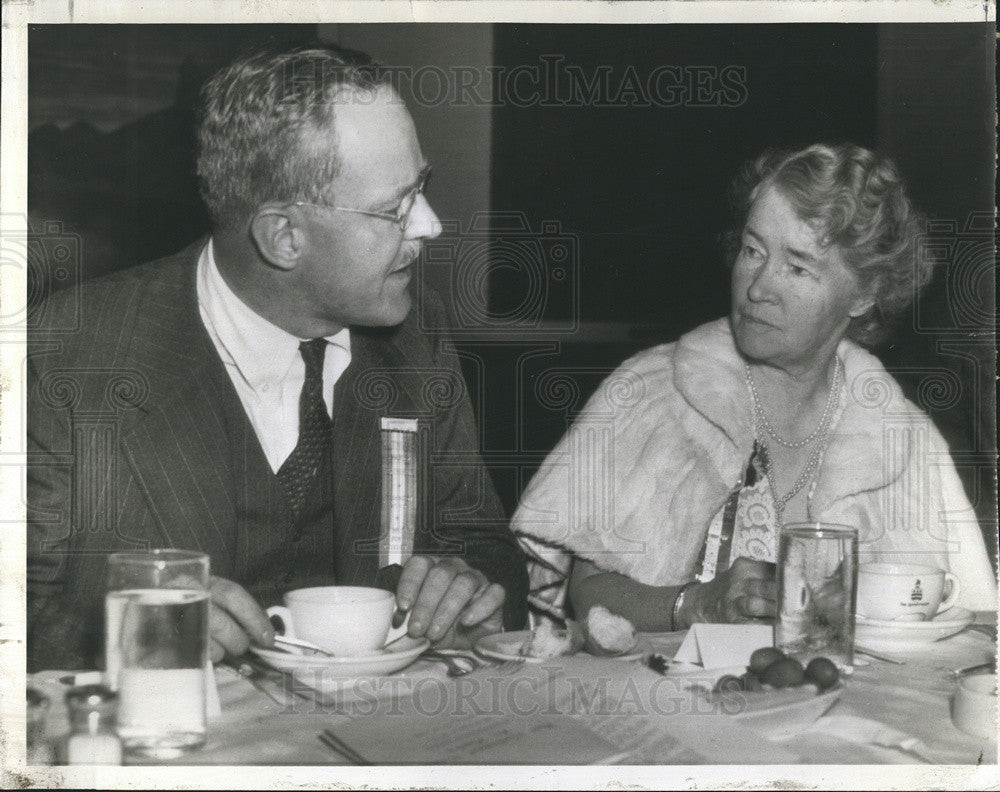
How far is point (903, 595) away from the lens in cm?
142

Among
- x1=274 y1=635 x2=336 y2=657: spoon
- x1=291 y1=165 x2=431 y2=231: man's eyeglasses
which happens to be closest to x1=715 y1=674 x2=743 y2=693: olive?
x1=274 y1=635 x2=336 y2=657: spoon

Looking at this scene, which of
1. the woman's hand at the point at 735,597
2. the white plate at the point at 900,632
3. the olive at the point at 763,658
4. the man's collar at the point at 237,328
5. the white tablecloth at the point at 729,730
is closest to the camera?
the white tablecloth at the point at 729,730

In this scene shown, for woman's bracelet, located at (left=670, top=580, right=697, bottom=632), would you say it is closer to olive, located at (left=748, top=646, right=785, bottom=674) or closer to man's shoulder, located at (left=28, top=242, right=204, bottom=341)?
olive, located at (left=748, top=646, right=785, bottom=674)

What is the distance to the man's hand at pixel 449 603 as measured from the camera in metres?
1.41

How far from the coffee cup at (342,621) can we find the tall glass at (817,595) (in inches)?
19.1

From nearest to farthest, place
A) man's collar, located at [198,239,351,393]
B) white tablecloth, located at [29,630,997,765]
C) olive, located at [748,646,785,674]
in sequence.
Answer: white tablecloth, located at [29,630,997,765], olive, located at [748,646,785,674], man's collar, located at [198,239,351,393]

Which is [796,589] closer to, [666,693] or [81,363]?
[666,693]

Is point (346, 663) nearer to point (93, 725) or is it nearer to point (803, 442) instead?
point (93, 725)

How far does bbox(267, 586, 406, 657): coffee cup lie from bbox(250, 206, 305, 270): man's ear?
0.53 m

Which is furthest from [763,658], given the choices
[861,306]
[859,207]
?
[859,207]

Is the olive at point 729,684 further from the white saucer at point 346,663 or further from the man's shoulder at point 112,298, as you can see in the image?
the man's shoulder at point 112,298

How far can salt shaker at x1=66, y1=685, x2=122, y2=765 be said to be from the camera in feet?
4.00

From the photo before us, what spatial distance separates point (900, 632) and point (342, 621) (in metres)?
0.71

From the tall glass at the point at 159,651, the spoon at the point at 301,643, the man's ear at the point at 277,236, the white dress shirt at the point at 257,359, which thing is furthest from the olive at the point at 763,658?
the man's ear at the point at 277,236
